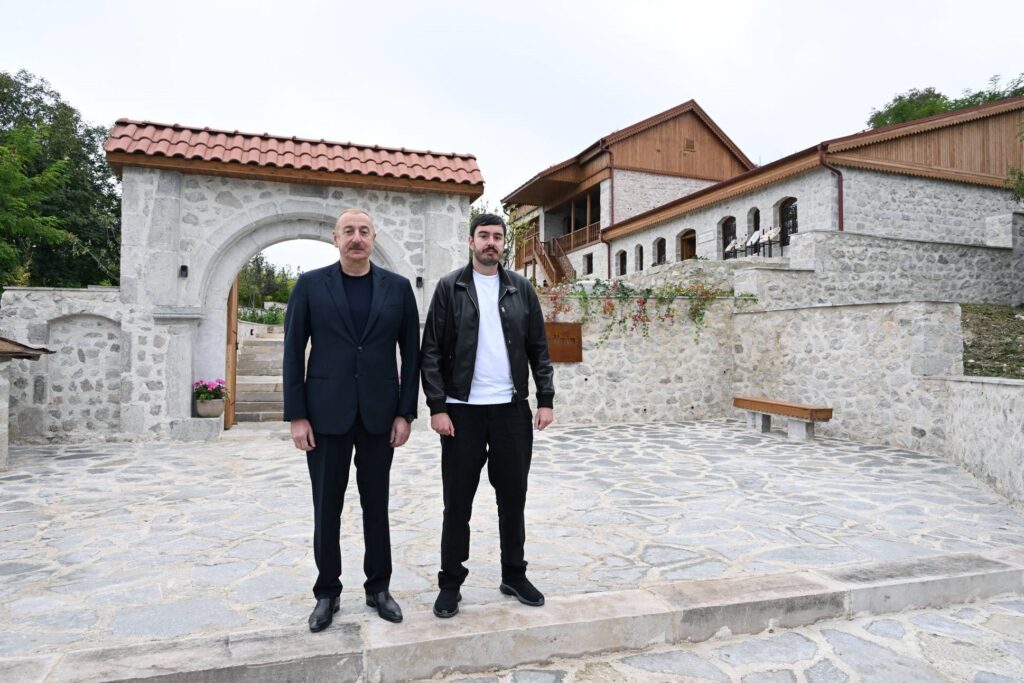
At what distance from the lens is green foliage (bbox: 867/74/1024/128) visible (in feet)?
80.0

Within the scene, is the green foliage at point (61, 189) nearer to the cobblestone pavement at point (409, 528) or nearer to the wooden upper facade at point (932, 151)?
the cobblestone pavement at point (409, 528)

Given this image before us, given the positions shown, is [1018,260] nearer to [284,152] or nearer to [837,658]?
[837,658]

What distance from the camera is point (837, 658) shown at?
2.53 meters

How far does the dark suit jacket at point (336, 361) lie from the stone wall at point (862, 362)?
7.13 meters

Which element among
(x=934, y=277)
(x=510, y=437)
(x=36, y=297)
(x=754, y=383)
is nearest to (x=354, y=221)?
(x=510, y=437)

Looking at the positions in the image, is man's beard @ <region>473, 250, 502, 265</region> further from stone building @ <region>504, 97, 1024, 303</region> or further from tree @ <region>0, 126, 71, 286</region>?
tree @ <region>0, 126, 71, 286</region>

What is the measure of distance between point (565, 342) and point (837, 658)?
7281 mm

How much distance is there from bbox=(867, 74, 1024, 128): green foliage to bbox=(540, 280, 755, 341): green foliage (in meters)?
19.1

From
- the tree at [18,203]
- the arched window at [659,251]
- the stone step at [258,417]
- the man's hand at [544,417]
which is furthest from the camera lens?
the arched window at [659,251]

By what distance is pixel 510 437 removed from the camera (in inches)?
108

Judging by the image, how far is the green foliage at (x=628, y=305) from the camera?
32.2ft

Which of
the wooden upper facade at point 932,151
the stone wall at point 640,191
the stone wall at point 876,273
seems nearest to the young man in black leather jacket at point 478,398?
the stone wall at point 876,273

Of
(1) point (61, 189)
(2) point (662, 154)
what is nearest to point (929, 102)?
(2) point (662, 154)

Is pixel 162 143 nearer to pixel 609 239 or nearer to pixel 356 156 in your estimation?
pixel 356 156
